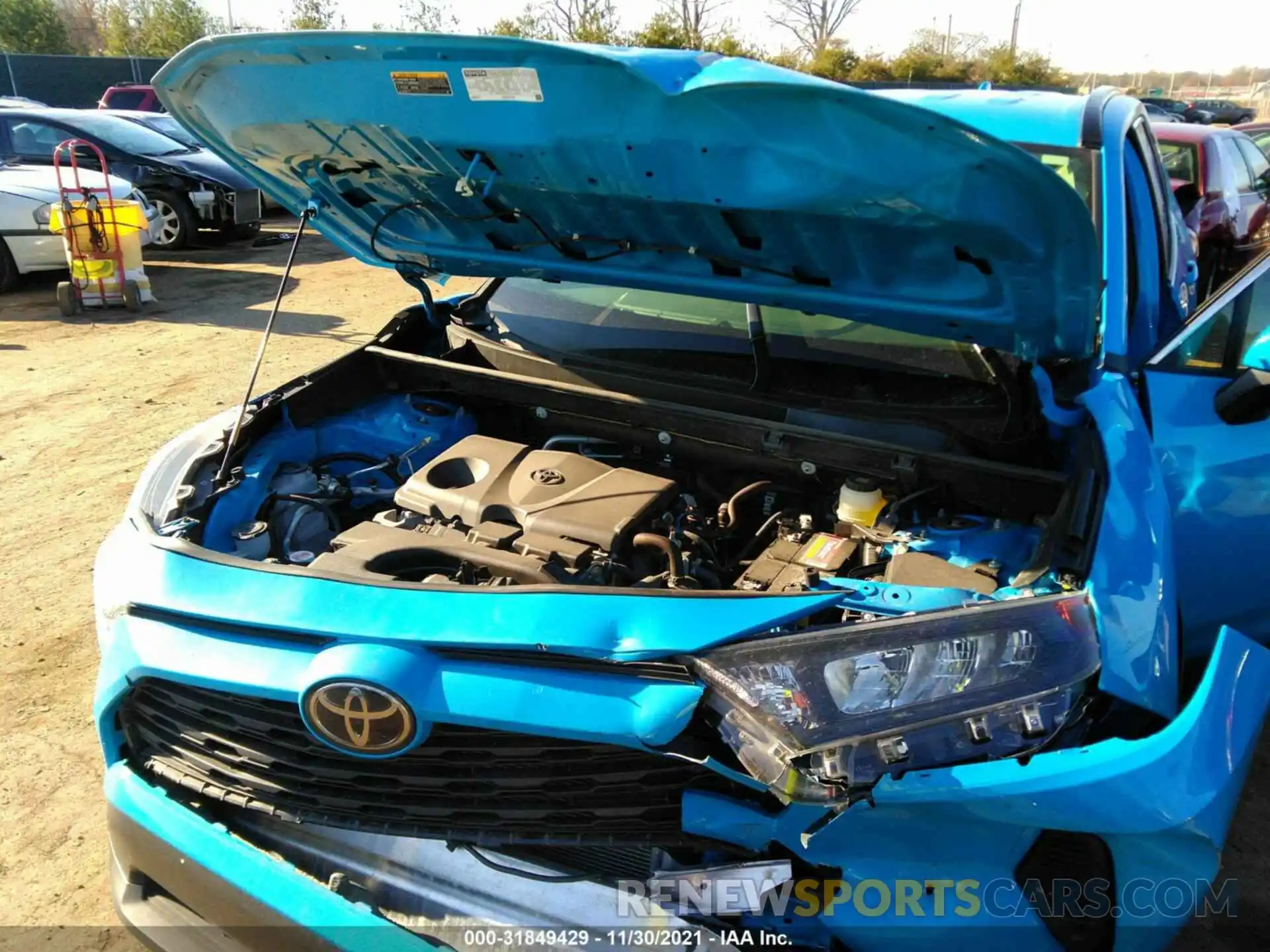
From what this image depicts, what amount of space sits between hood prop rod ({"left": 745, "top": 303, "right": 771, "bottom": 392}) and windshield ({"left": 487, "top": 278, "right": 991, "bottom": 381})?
17 millimetres

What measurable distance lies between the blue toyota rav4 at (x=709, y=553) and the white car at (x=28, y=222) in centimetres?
727

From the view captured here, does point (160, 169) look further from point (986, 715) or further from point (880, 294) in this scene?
point (986, 715)

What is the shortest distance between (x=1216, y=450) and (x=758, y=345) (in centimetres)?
113

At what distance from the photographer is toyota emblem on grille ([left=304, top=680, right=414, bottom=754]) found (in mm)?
1499

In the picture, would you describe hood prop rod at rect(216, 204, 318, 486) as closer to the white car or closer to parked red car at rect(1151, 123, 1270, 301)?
parked red car at rect(1151, 123, 1270, 301)

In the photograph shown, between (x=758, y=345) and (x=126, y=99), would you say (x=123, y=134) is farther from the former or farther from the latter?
(x=758, y=345)

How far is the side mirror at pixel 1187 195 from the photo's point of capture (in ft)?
23.1

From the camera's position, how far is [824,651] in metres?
1.48

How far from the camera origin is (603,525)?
6.66 ft

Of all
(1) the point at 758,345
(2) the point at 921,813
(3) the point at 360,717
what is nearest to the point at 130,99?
(1) the point at 758,345

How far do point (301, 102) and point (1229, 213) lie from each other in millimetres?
7397

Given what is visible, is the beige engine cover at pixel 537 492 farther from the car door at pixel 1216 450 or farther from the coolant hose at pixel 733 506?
the car door at pixel 1216 450

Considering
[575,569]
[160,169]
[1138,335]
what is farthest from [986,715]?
[160,169]

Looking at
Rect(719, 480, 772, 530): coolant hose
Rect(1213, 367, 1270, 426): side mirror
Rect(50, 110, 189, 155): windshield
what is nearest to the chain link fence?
Rect(50, 110, 189, 155): windshield
